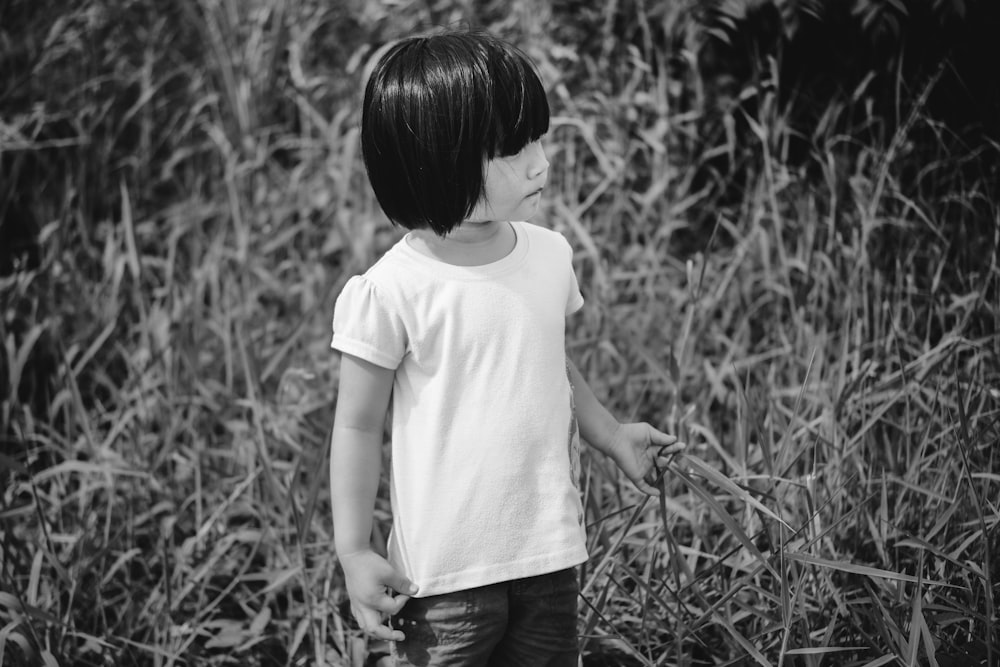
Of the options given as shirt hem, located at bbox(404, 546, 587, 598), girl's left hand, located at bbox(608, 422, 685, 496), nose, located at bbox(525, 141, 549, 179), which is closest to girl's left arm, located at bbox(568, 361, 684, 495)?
girl's left hand, located at bbox(608, 422, 685, 496)

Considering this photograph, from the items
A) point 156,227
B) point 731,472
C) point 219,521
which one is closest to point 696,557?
point 731,472

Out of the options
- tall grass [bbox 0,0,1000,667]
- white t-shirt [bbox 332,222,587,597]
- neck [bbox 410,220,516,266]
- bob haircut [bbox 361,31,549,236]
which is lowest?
tall grass [bbox 0,0,1000,667]

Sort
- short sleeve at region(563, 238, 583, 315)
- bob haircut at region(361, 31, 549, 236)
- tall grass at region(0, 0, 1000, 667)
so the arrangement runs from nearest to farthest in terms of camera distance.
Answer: bob haircut at region(361, 31, 549, 236) < short sleeve at region(563, 238, 583, 315) < tall grass at region(0, 0, 1000, 667)

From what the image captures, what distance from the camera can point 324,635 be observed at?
1.79 meters

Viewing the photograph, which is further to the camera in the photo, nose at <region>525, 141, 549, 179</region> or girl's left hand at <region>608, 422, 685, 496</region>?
girl's left hand at <region>608, 422, 685, 496</region>

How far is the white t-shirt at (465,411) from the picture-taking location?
130cm

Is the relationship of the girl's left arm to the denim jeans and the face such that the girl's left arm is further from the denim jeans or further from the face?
the face

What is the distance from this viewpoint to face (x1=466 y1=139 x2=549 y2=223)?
1.28 meters

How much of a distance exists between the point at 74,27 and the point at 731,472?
252 cm

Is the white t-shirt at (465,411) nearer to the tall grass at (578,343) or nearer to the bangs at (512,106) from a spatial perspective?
the bangs at (512,106)

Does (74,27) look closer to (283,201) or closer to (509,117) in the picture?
(283,201)

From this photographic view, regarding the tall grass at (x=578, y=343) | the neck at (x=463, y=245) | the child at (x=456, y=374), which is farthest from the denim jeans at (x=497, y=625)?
the neck at (x=463, y=245)

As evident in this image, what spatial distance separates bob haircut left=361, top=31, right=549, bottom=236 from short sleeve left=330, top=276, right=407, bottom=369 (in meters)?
0.12

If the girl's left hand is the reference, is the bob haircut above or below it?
above
